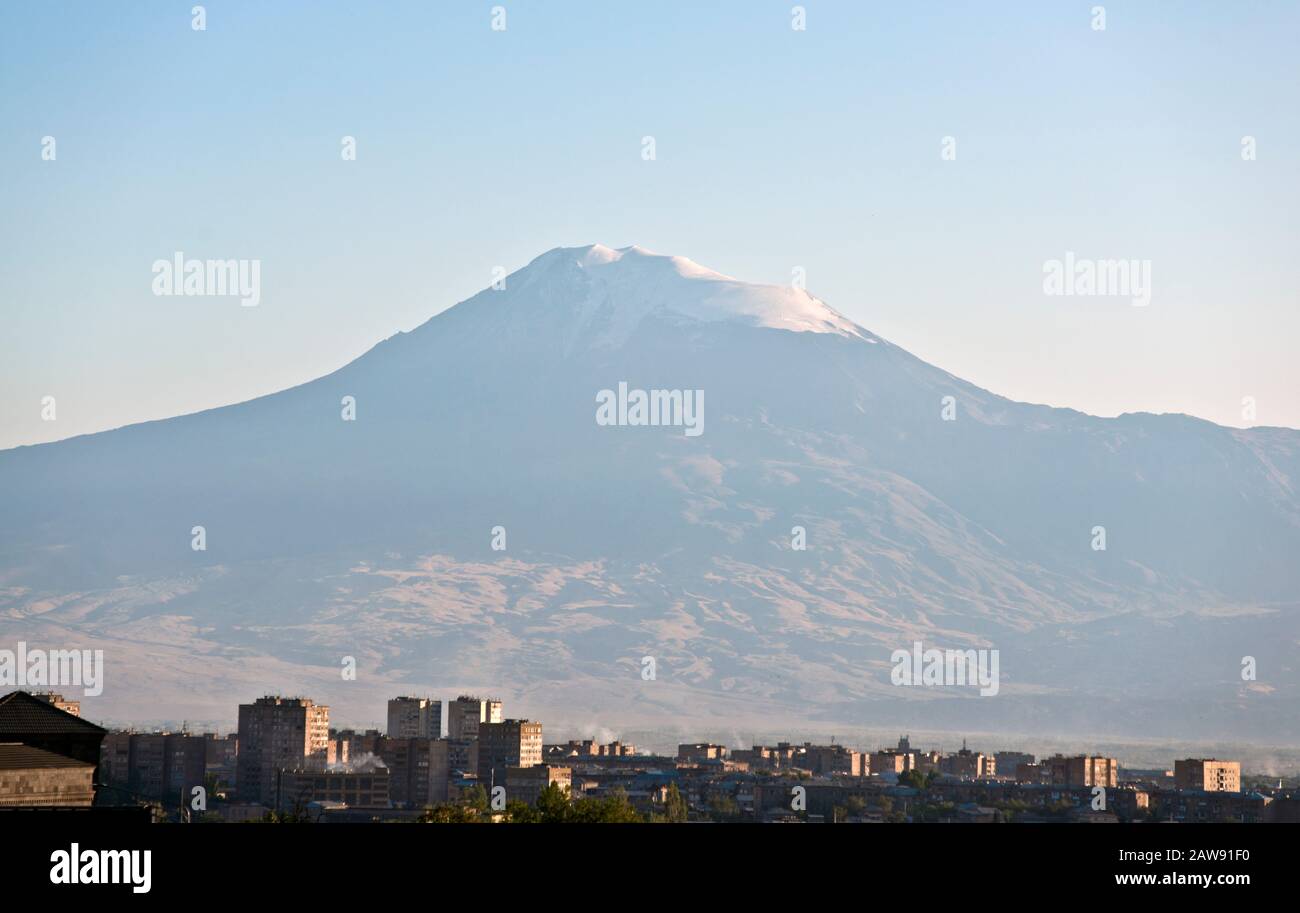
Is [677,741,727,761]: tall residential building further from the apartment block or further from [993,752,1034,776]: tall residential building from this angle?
the apartment block

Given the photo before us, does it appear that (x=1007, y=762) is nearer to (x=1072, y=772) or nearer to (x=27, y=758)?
(x=1072, y=772)

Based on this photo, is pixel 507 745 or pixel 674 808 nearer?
pixel 674 808

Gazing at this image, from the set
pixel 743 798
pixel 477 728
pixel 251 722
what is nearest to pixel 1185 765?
pixel 743 798

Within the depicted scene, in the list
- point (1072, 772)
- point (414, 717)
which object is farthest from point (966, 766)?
point (414, 717)

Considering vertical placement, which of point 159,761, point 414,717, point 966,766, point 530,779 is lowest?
point 966,766

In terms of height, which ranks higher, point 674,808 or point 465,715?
point 465,715

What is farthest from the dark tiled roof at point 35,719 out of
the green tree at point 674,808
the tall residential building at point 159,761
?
the tall residential building at point 159,761

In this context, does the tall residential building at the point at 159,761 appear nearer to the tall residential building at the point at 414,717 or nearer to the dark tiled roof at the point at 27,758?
the tall residential building at the point at 414,717
